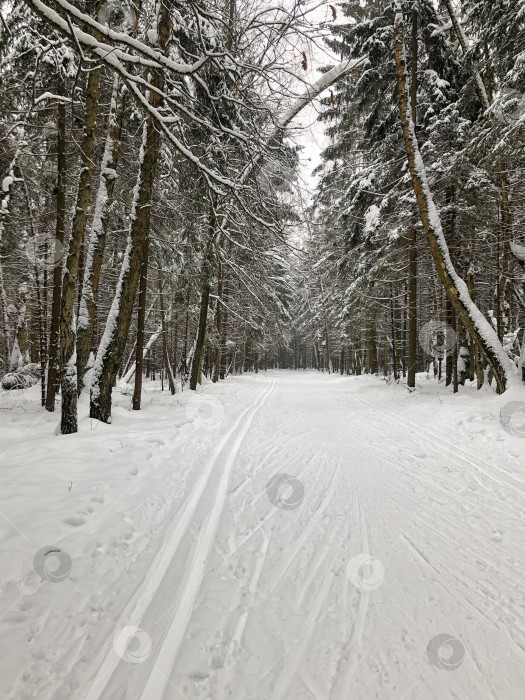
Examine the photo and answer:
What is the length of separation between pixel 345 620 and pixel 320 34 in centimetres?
524

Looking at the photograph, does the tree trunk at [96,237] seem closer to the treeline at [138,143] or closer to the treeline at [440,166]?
the treeline at [138,143]

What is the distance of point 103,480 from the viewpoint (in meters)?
4.09

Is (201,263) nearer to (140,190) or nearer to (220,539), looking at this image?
(140,190)

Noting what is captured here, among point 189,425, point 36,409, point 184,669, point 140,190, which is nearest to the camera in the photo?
point 184,669

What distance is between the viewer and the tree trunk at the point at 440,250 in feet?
26.3

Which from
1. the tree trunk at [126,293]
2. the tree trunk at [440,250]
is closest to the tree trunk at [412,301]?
the tree trunk at [440,250]

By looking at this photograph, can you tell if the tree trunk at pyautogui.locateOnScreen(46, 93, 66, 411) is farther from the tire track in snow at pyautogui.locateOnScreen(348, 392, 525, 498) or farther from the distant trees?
the tire track in snow at pyautogui.locateOnScreen(348, 392, 525, 498)

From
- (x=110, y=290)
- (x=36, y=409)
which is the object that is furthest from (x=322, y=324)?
(x=36, y=409)
